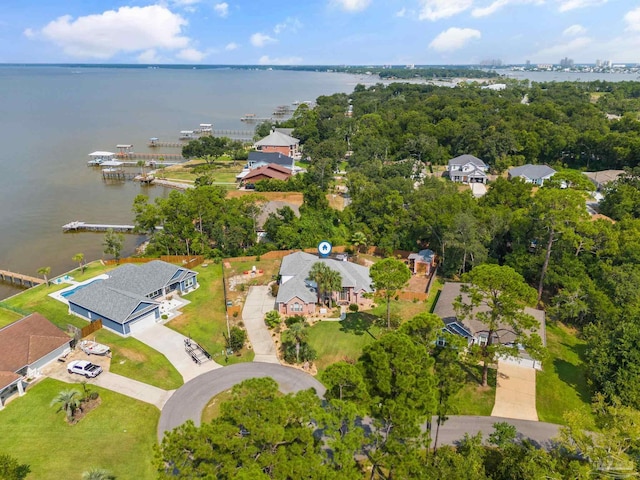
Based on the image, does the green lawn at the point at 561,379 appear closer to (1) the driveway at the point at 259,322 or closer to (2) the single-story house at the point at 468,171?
(1) the driveway at the point at 259,322

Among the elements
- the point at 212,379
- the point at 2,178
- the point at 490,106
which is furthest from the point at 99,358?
the point at 490,106

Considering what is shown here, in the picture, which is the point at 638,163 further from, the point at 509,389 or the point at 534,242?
the point at 509,389

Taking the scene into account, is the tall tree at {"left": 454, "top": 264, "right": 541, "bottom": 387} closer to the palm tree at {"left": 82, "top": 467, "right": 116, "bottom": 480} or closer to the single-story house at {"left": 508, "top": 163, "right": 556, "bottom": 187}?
the palm tree at {"left": 82, "top": 467, "right": 116, "bottom": 480}

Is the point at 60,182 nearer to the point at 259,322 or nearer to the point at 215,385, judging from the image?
the point at 259,322

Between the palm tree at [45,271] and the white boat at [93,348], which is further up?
the palm tree at [45,271]

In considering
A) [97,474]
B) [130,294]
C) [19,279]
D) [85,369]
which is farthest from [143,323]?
[19,279]

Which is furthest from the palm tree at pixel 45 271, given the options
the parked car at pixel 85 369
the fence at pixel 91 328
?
the parked car at pixel 85 369
